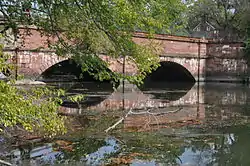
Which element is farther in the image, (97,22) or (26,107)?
(97,22)

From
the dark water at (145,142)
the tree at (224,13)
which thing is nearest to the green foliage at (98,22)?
the dark water at (145,142)

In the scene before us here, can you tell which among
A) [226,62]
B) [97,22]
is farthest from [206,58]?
[97,22]

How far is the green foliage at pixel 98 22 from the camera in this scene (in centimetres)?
518

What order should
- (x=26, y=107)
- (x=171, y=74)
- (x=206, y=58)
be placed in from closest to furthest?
(x=26, y=107)
(x=206, y=58)
(x=171, y=74)

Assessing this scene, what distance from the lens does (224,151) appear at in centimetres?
696

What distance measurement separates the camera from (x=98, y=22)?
545 centimetres

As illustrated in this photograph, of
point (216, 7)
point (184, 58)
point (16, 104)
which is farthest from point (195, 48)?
point (16, 104)

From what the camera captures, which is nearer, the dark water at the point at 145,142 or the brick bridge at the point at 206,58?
the dark water at the point at 145,142

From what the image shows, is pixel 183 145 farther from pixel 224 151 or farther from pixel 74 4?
pixel 74 4

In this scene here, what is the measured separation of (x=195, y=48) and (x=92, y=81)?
7349 millimetres

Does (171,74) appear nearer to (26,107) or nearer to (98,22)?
(98,22)

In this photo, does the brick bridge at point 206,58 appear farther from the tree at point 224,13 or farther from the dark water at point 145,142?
the dark water at point 145,142

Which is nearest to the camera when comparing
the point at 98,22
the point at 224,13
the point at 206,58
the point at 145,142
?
the point at 98,22

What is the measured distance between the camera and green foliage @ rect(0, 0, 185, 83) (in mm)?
5180
